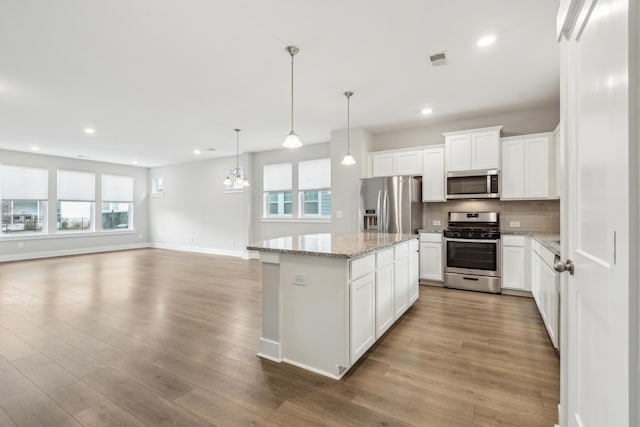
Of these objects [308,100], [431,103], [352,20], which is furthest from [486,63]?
[308,100]

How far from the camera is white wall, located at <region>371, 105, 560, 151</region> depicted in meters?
4.46

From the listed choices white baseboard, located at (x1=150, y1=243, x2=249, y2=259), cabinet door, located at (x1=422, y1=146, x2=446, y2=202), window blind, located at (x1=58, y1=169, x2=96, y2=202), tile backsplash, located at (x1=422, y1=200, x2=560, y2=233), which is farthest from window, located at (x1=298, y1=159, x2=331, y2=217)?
window blind, located at (x1=58, y1=169, x2=96, y2=202)

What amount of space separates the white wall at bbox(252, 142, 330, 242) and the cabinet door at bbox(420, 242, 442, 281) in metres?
2.43

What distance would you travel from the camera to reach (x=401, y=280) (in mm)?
3273

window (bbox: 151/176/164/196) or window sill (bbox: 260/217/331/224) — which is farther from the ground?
window (bbox: 151/176/164/196)

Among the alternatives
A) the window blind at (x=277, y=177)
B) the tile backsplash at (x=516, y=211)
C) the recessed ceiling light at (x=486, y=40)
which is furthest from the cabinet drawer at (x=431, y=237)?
the window blind at (x=277, y=177)

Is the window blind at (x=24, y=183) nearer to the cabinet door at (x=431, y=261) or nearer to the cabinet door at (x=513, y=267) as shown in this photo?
the cabinet door at (x=431, y=261)

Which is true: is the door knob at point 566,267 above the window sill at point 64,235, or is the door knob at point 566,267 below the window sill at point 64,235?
above

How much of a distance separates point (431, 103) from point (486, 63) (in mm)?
1137

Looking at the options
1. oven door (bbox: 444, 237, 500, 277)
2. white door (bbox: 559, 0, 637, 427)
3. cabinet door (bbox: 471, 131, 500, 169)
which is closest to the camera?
white door (bbox: 559, 0, 637, 427)

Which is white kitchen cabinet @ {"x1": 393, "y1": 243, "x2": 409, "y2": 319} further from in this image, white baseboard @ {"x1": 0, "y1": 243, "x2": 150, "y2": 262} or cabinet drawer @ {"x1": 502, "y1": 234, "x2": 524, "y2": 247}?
white baseboard @ {"x1": 0, "y1": 243, "x2": 150, "y2": 262}

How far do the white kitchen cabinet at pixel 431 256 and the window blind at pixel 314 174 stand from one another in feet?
8.57

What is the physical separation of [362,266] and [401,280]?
110 centimetres

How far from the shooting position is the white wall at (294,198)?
6836 mm
